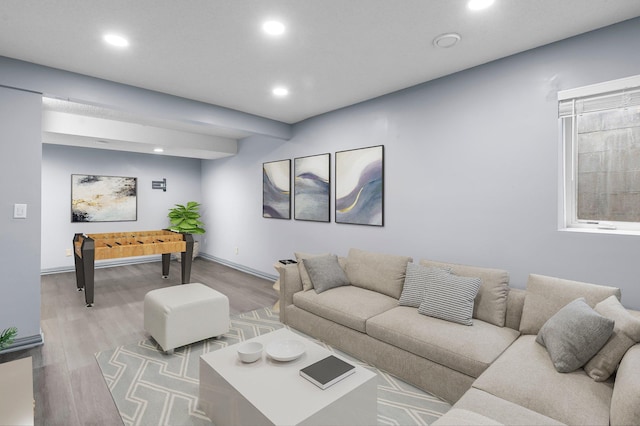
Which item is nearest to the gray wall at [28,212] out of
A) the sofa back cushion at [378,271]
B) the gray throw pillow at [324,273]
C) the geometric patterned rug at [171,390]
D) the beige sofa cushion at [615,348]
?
the geometric patterned rug at [171,390]

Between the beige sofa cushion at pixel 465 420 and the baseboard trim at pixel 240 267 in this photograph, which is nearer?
the beige sofa cushion at pixel 465 420

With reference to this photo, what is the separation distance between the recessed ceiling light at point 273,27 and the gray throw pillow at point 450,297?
221 cm

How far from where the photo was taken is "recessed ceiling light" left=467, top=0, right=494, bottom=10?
1.92m

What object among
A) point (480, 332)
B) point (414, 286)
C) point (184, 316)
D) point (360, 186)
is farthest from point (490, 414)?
point (360, 186)

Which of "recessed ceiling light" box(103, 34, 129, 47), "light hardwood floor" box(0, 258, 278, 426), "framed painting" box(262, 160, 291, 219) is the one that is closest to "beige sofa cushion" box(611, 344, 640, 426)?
"light hardwood floor" box(0, 258, 278, 426)

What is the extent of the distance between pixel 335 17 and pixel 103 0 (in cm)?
141

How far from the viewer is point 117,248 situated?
4.12 metres

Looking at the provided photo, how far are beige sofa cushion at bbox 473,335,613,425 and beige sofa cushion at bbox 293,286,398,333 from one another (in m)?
1.04

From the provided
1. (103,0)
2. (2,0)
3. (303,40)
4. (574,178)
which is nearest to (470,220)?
(574,178)

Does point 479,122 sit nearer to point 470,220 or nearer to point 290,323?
point 470,220

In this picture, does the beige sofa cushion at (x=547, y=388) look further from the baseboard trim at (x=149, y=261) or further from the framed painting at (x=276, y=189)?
the baseboard trim at (x=149, y=261)

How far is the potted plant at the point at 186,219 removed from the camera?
6539 mm

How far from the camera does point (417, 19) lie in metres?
2.11

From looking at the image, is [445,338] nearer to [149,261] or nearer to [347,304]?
[347,304]
